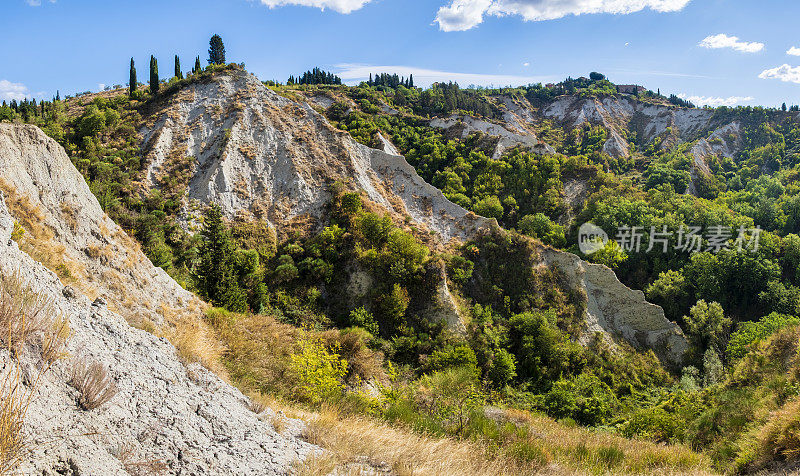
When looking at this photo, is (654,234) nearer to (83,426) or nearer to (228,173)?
(228,173)

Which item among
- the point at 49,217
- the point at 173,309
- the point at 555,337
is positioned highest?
the point at 49,217

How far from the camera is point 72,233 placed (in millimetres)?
11133

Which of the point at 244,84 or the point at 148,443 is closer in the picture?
the point at 148,443

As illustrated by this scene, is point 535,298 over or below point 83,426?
below

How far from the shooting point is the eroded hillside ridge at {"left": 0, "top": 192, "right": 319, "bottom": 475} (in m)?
3.81

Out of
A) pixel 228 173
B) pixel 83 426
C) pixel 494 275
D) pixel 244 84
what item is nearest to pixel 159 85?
pixel 244 84

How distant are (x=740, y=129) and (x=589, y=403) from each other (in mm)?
101196

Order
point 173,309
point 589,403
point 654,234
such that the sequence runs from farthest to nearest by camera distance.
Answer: point 654,234, point 589,403, point 173,309

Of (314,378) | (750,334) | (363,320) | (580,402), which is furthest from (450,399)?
(750,334)

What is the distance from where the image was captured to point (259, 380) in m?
8.95

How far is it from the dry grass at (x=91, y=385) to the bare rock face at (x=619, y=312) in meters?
30.6

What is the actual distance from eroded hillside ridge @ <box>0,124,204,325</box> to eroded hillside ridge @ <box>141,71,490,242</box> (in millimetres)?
15062

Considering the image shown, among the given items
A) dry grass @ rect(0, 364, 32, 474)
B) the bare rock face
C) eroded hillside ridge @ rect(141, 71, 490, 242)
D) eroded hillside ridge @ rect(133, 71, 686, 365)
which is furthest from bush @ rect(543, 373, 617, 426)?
dry grass @ rect(0, 364, 32, 474)

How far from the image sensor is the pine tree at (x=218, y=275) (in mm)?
19266
